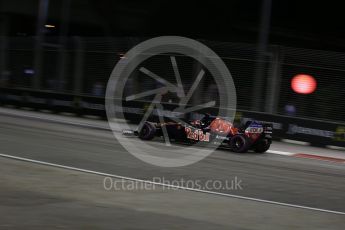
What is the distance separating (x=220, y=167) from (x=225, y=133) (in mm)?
3291

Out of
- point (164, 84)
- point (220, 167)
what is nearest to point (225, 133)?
point (220, 167)

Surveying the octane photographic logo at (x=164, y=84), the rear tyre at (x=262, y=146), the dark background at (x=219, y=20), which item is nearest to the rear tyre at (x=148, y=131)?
the octane photographic logo at (x=164, y=84)

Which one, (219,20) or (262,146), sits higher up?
(219,20)

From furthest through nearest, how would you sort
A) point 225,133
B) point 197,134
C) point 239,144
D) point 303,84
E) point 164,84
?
1. point 164,84
2. point 303,84
3. point 197,134
4. point 225,133
5. point 239,144

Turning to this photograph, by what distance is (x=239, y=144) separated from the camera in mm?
15195

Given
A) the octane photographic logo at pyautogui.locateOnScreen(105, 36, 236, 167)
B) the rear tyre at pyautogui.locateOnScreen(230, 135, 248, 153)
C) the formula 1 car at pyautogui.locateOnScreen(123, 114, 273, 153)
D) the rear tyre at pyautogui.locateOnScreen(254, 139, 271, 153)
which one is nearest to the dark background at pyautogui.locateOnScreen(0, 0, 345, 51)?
the octane photographic logo at pyautogui.locateOnScreen(105, 36, 236, 167)

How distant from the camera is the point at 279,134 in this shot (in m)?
20.1

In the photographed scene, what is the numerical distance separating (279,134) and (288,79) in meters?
2.03

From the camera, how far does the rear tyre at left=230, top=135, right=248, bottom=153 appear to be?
49.6 ft

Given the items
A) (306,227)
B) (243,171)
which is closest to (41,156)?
(243,171)

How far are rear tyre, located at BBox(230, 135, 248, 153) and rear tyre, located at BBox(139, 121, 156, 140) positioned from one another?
7.04ft

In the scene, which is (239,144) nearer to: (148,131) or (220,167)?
(148,131)

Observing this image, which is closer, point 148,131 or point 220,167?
point 220,167

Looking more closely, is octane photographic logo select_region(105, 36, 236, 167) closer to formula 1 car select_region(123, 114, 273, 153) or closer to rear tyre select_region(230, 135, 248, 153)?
formula 1 car select_region(123, 114, 273, 153)
